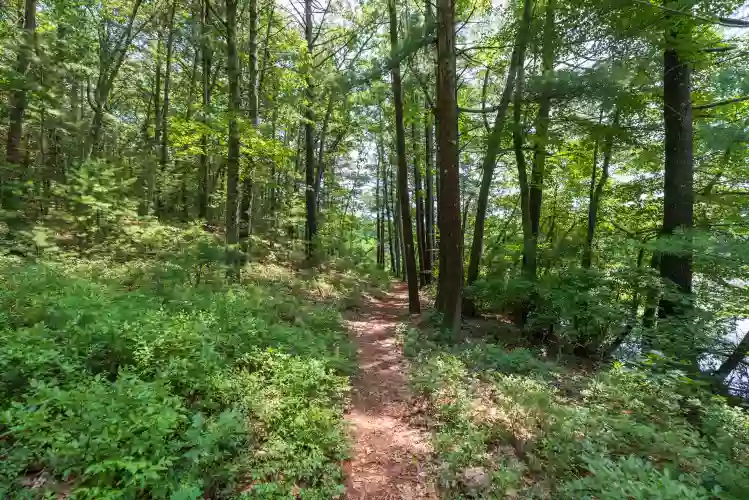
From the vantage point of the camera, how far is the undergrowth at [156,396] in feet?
8.23

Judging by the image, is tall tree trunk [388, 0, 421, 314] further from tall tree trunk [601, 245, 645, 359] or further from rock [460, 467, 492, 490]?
rock [460, 467, 492, 490]

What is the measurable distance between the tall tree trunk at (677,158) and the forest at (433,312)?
4 centimetres

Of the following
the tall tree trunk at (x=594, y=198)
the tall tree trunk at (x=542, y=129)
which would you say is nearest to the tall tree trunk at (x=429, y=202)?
the tall tree trunk at (x=542, y=129)

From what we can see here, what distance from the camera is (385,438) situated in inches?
160

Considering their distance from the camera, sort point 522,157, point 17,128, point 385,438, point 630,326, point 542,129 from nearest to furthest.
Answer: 1. point 385,438
2. point 630,326
3. point 542,129
4. point 522,157
5. point 17,128

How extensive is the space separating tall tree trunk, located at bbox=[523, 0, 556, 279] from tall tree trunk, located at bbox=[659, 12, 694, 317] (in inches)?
74.1

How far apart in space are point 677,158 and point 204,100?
14552mm

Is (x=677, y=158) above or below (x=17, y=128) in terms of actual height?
below

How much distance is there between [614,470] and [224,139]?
972 cm

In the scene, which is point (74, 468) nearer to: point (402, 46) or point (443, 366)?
point (443, 366)

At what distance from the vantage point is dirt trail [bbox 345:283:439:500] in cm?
327

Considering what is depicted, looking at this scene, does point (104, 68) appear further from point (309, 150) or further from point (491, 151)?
point (491, 151)

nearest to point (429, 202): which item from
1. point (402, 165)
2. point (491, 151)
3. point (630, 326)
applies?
point (402, 165)

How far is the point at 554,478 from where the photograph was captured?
319 centimetres
